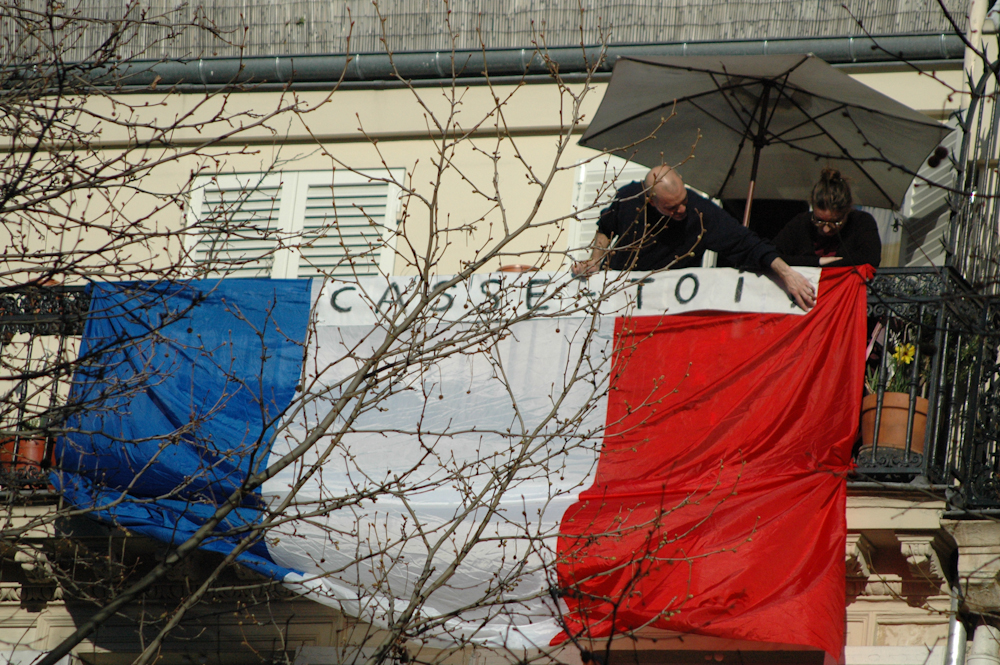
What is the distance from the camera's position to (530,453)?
6.76 meters

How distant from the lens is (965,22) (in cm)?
1029

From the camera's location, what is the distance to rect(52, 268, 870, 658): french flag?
23.0ft

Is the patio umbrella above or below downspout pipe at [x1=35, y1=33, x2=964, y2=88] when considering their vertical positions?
below

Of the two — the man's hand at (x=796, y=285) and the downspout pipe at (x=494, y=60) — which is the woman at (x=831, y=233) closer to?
the man's hand at (x=796, y=285)

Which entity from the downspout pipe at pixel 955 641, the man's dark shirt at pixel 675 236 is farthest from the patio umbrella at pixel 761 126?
the downspout pipe at pixel 955 641

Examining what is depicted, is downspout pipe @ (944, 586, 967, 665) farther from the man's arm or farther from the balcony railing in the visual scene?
the man's arm

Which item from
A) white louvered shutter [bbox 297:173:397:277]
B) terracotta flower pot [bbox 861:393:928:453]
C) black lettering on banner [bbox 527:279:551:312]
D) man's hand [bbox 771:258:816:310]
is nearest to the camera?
terracotta flower pot [bbox 861:393:928:453]

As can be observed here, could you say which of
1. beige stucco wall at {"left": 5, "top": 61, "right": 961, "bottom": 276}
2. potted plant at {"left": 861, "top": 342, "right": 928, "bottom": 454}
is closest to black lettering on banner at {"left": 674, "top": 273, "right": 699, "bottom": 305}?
potted plant at {"left": 861, "top": 342, "right": 928, "bottom": 454}

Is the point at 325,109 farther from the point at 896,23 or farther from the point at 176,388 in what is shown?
the point at 896,23

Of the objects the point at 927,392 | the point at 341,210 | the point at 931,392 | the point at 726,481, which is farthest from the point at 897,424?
the point at 341,210

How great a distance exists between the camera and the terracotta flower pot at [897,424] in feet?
25.4

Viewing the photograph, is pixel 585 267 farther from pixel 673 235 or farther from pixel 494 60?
pixel 494 60

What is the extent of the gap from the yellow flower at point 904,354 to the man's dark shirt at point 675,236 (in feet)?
3.14

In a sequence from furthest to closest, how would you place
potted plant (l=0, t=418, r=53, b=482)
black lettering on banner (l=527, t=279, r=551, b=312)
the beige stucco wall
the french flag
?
the beige stucco wall
potted plant (l=0, t=418, r=53, b=482)
black lettering on banner (l=527, t=279, r=551, b=312)
the french flag
